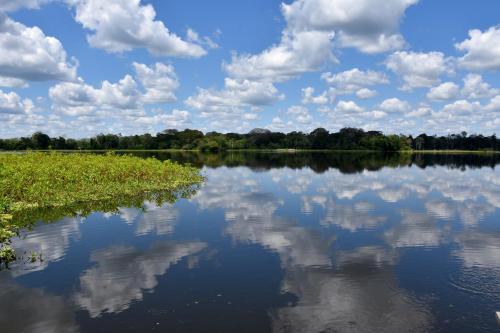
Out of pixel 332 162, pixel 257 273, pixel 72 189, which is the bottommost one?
pixel 257 273

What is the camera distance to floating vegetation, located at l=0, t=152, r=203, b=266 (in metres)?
24.5

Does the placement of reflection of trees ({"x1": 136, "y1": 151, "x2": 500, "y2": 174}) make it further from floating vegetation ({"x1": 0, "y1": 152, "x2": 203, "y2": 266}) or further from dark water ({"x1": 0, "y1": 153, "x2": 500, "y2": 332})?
dark water ({"x1": 0, "y1": 153, "x2": 500, "y2": 332})

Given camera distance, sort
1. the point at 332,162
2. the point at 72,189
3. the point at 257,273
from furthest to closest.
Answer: the point at 332,162 < the point at 72,189 < the point at 257,273

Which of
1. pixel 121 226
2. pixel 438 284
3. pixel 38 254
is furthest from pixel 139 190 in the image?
pixel 438 284

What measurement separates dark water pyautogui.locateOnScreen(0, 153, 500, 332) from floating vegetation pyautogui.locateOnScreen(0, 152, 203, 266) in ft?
6.22

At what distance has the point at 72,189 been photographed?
97.3ft

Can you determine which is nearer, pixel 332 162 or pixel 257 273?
pixel 257 273

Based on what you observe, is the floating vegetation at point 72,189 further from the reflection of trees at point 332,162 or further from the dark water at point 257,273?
the reflection of trees at point 332,162

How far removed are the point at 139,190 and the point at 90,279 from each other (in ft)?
66.6

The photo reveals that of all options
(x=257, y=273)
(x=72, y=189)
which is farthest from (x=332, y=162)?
(x=257, y=273)

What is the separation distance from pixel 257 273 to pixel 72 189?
20255 mm

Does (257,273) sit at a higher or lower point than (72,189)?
lower

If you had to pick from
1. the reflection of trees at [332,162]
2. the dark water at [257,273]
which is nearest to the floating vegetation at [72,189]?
the dark water at [257,273]

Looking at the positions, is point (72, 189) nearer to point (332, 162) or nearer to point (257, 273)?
→ point (257, 273)
